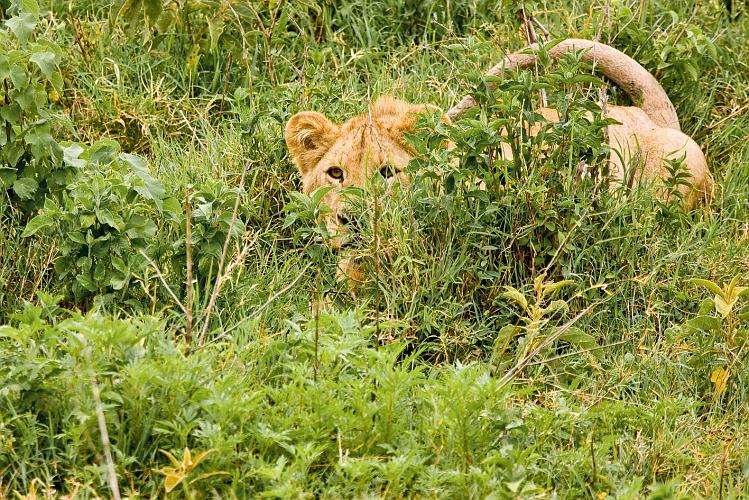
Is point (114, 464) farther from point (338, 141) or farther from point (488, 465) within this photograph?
Answer: point (338, 141)

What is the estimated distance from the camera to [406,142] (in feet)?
16.0

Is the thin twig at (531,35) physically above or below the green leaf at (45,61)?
below

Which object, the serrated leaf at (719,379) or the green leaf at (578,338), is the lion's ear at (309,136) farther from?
the serrated leaf at (719,379)

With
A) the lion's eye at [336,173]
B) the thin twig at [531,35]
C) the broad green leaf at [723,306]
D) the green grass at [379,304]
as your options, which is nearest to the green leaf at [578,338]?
the green grass at [379,304]

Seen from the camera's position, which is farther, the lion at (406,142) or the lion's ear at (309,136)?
the lion's ear at (309,136)

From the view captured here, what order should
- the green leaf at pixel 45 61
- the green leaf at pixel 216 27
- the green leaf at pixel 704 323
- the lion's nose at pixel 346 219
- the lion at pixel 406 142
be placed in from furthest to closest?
the green leaf at pixel 216 27 < the lion at pixel 406 142 < the lion's nose at pixel 346 219 < the green leaf at pixel 704 323 < the green leaf at pixel 45 61

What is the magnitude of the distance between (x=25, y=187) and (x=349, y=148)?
156 cm

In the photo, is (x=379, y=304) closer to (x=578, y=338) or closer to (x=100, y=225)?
(x=578, y=338)

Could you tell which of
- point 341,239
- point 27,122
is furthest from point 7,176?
point 341,239

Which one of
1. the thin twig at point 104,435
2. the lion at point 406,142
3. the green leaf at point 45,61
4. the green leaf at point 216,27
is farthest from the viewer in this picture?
the green leaf at point 216,27

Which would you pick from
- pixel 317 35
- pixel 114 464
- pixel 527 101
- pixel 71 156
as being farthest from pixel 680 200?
pixel 114 464

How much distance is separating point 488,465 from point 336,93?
3.01 meters

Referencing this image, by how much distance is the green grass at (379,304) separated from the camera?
11.2ft

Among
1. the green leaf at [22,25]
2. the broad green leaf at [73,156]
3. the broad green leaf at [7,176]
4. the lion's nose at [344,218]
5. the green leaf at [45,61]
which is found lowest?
the lion's nose at [344,218]
